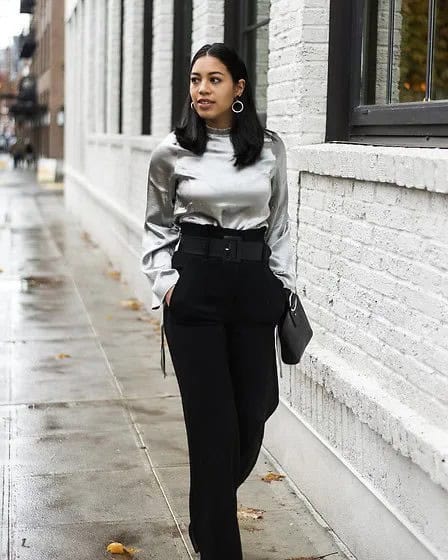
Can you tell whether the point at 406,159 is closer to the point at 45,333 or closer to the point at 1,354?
the point at 1,354

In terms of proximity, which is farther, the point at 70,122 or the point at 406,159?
the point at 70,122

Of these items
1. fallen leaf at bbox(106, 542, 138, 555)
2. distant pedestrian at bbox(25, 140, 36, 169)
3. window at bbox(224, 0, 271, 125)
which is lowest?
fallen leaf at bbox(106, 542, 138, 555)

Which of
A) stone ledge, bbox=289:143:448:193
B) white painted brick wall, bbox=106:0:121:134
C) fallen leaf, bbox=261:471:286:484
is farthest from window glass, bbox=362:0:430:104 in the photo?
white painted brick wall, bbox=106:0:121:134

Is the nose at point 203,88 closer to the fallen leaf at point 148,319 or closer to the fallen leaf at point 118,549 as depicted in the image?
the fallen leaf at point 118,549

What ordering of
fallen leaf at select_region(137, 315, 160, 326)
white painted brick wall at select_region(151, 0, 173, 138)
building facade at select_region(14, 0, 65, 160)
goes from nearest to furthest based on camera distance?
fallen leaf at select_region(137, 315, 160, 326)
white painted brick wall at select_region(151, 0, 173, 138)
building facade at select_region(14, 0, 65, 160)

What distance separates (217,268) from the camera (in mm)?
4062

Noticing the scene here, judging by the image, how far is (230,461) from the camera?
423cm

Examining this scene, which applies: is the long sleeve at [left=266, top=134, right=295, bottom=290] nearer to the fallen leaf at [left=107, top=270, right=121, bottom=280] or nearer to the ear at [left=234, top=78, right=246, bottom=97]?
the ear at [left=234, top=78, right=246, bottom=97]

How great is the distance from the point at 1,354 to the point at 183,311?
204 inches

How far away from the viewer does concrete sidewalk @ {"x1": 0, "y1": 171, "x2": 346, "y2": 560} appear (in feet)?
16.1

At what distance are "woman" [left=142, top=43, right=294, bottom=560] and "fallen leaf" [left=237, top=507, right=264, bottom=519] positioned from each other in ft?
3.07

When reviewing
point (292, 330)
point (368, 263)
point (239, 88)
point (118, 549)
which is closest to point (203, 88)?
point (239, 88)

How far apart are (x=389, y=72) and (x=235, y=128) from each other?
4.40 ft

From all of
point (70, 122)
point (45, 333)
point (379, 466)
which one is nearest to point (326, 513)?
point (379, 466)
